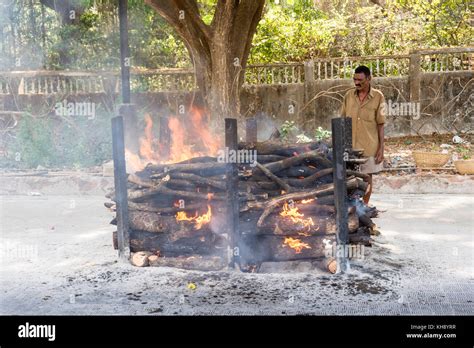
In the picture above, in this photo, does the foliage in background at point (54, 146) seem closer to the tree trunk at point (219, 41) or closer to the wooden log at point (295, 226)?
the tree trunk at point (219, 41)

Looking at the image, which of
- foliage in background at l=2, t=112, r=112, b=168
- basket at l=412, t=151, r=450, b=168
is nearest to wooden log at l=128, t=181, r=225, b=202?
basket at l=412, t=151, r=450, b=168

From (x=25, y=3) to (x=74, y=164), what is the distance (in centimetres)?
1002

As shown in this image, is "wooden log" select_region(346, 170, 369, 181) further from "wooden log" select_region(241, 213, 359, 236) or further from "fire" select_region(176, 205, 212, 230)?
"fire" select_region(176, 205, 212, 230)

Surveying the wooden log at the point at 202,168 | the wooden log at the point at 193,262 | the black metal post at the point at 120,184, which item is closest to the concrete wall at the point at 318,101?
the wooden log at the point at 202,168

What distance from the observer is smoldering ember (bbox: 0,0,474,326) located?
5535 millimetres

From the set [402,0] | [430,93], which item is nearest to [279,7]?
[402,0]

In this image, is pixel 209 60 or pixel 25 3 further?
pixel 25 3

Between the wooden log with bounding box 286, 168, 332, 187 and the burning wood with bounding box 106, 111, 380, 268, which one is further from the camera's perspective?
the wooden log with bounding box 286, 168, 332, 187

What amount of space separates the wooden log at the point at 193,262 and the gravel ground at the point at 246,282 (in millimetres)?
88

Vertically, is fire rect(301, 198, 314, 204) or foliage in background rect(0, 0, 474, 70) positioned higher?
foliage in background rect(0, 0, 474, 70)

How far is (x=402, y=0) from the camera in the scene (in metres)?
16.2

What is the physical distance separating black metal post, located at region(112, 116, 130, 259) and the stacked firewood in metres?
0.13
